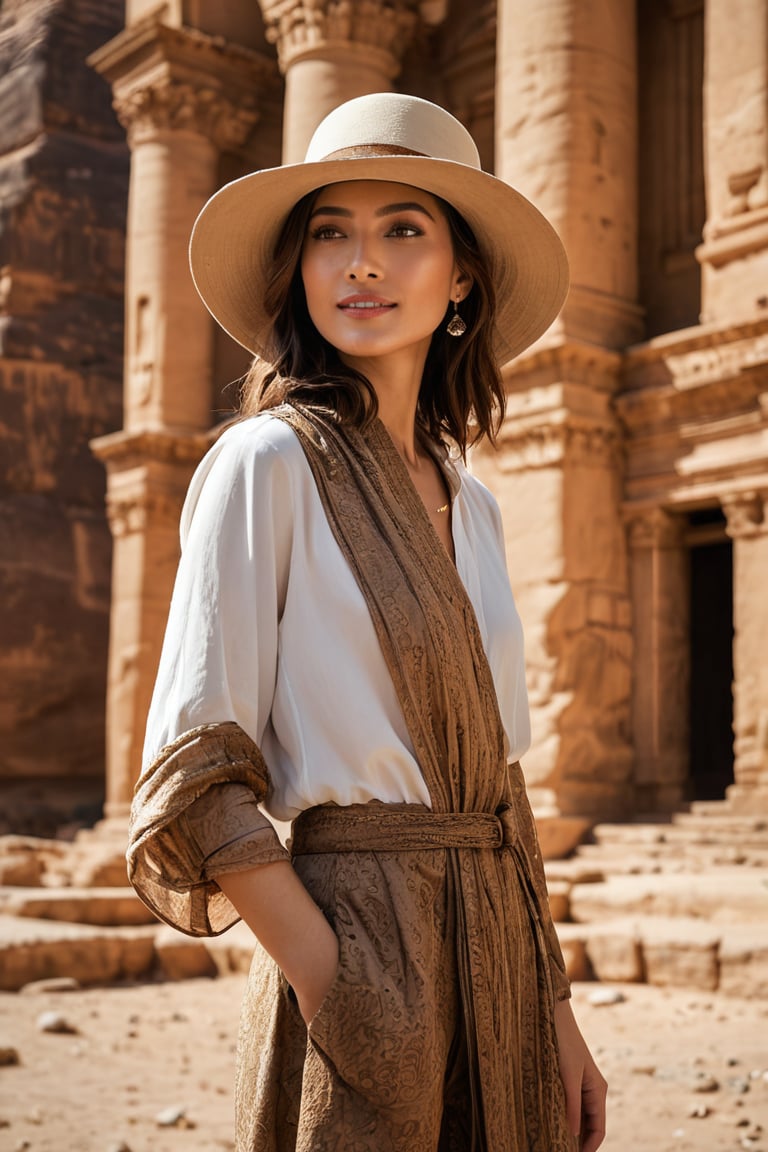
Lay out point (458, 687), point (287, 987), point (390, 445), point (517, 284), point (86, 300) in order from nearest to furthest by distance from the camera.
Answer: point (287, 987) → point (458, 687) → point (390, 445) → point (517, 284) → point (86, 300)

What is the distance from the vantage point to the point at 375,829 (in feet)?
5.69

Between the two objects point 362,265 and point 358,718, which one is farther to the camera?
point 362,265

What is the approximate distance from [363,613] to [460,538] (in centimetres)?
37

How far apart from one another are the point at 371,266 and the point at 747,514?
9271 mm

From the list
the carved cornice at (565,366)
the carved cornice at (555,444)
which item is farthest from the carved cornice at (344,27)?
the carved cornice at (555,444)

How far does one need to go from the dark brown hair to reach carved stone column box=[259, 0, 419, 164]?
12175 mm

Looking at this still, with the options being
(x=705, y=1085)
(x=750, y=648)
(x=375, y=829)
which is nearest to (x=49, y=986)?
(x=705, y=1085)

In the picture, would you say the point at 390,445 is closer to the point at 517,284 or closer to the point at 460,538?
the point at 460,538

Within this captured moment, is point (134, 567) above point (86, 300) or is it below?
below

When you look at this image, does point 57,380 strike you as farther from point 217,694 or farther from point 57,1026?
point 217,694

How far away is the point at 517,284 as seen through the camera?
2311 mm

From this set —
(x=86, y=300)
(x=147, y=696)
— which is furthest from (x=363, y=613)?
(x=86, y=300)

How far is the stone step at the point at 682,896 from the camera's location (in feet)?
26.8

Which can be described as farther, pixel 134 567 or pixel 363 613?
pixel 134 567
